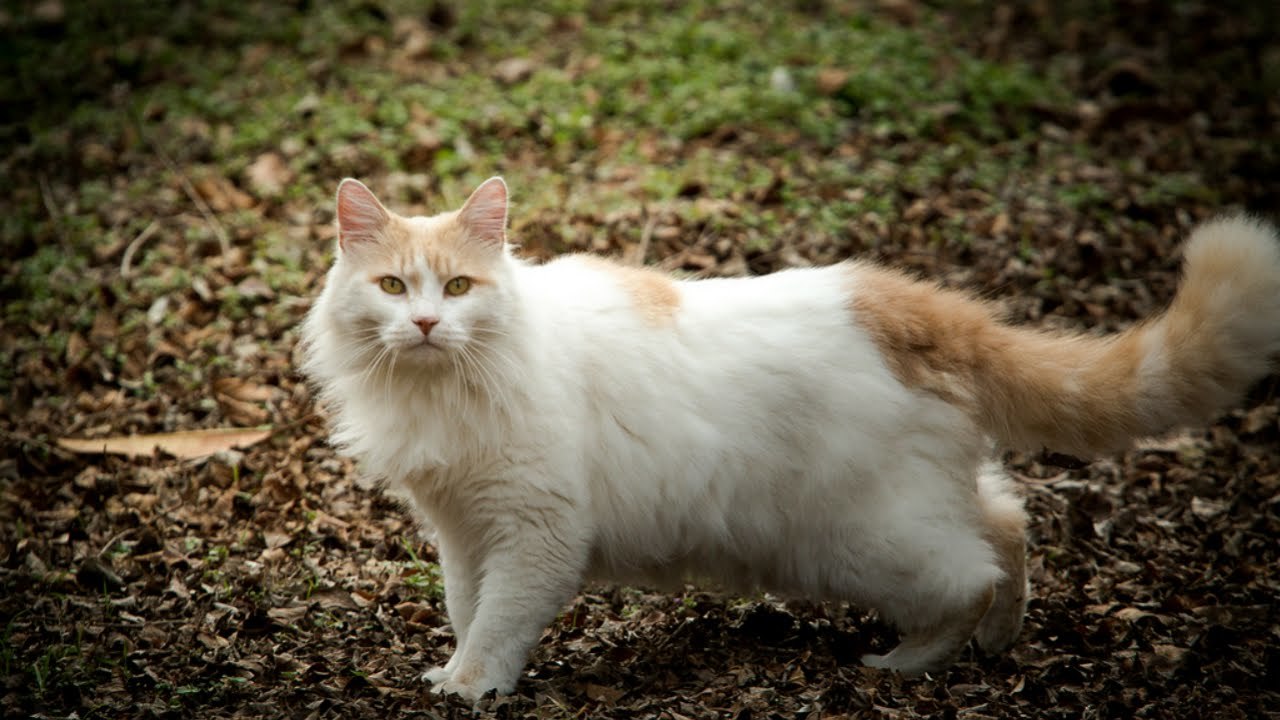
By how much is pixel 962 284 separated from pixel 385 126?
3645 mm

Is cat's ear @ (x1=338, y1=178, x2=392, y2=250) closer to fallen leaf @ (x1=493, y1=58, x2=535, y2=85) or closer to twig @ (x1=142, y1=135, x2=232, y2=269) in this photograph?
twig @ (x1=142, y1=135, x2=232, y2=269)

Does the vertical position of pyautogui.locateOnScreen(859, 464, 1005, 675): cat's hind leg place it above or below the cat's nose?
below

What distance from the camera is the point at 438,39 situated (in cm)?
809

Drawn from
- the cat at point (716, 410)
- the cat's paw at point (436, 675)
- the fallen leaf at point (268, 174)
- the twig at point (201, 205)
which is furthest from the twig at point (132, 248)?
the cat's paw at point (436, 675)

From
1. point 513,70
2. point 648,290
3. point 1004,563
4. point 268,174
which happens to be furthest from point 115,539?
point 513,70

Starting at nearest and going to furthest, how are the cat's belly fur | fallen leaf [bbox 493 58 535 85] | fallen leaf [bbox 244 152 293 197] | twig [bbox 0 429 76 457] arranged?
1. the cat's belly fur
2. twig [bbox 0 429 76 457]
3. fallen leaf [bbox 244 152 293 197]
4. fallen leaf [bbox 493 58 535 85]

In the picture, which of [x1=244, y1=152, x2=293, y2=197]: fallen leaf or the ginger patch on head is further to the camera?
[x1=244, y1=152, x2=293, y2=197]: fallen leaf

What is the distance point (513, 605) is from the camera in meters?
3.62

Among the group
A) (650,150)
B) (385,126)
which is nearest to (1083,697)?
(650,150)

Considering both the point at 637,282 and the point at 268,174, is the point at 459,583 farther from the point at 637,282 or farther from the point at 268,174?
the point at 268,174

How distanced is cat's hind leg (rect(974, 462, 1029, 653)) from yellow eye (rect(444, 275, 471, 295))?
6.11 ft

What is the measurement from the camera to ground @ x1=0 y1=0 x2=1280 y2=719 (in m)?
3.88

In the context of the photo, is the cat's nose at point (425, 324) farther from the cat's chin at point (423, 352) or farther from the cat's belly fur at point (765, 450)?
the cat's belly fur at point (765, 450)

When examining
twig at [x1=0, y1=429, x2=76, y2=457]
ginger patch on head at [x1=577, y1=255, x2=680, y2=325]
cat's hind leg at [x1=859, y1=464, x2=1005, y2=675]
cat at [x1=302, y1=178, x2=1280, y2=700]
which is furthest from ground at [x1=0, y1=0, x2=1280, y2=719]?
ginger patch on head at [x1=577, y1=255, x2=680, y2=325]
